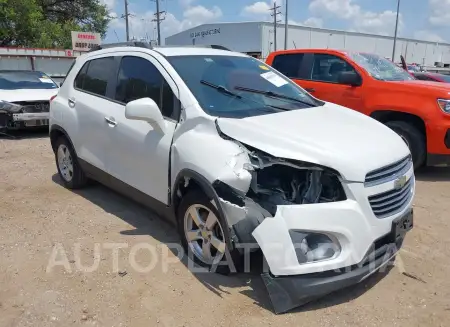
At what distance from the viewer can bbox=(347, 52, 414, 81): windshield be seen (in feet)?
21.1

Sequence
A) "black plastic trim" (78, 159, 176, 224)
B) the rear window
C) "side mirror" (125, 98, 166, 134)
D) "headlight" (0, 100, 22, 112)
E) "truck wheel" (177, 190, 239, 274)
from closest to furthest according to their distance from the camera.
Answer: "truck wheel" (177, 190, 239, 274) → "side mirror" (125, 98, 166, 134) → "black plastic trim" (78, 159, 176, 224) → the rear window → "headlight" (0, 100, 22, 112)

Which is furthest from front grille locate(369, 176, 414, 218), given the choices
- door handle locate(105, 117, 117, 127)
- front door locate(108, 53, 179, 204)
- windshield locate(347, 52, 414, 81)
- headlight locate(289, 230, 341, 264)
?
windshield locate(347, 52, 414, 81)

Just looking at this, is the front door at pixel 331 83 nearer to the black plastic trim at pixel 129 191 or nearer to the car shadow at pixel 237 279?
the car shadow at pixel 237 279

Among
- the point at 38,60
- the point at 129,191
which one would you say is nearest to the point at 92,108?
the point at 129,191

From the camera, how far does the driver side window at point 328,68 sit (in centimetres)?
675

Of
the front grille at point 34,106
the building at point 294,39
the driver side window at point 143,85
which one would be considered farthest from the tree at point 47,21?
the building at point 294,39

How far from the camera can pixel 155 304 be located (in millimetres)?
2916

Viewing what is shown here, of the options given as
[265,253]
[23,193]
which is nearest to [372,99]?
[265,253]

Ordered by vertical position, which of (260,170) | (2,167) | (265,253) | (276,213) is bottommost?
(2,167)

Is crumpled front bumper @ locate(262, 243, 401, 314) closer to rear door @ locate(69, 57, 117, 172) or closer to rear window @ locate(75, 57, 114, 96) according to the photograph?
rear door @ locate(69, 57, 117, 172)

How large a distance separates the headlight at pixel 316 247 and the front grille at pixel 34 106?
7823mm

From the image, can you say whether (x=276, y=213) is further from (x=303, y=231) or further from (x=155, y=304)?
(x=155, y=304)

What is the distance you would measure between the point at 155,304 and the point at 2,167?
488 cm

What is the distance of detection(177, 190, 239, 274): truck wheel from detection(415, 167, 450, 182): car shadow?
3.94m
